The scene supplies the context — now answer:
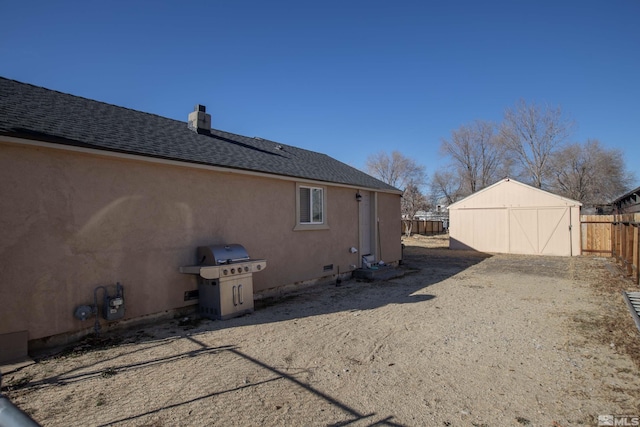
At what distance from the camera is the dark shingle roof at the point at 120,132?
5.47m

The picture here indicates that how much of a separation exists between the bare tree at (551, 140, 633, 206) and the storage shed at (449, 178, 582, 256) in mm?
21296

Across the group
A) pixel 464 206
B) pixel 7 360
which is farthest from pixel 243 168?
pixel 464 206

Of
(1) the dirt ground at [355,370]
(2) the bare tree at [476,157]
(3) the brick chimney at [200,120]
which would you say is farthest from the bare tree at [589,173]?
(3) the brick chimney at [200,120]

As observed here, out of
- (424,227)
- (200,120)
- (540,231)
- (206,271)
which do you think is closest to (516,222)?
(540,231)

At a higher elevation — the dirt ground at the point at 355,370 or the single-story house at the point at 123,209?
the single-story house at the point at 123,209

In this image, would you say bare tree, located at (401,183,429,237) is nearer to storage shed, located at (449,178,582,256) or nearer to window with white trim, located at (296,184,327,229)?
storage shed, located at (449,178,582,256)

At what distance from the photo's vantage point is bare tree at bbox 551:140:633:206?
36.2 meters

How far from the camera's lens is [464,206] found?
876 inches

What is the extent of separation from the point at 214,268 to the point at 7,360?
3.02 meters

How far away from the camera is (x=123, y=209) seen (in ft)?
20.0

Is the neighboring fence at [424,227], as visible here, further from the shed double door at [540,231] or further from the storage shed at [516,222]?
the shed double door at [540,231]

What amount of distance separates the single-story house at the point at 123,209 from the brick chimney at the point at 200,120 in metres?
0.04

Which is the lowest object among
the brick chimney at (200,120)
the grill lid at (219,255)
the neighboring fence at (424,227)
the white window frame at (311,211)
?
the neighboring fence at (424,227)

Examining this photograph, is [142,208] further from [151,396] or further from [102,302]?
[151,396]
